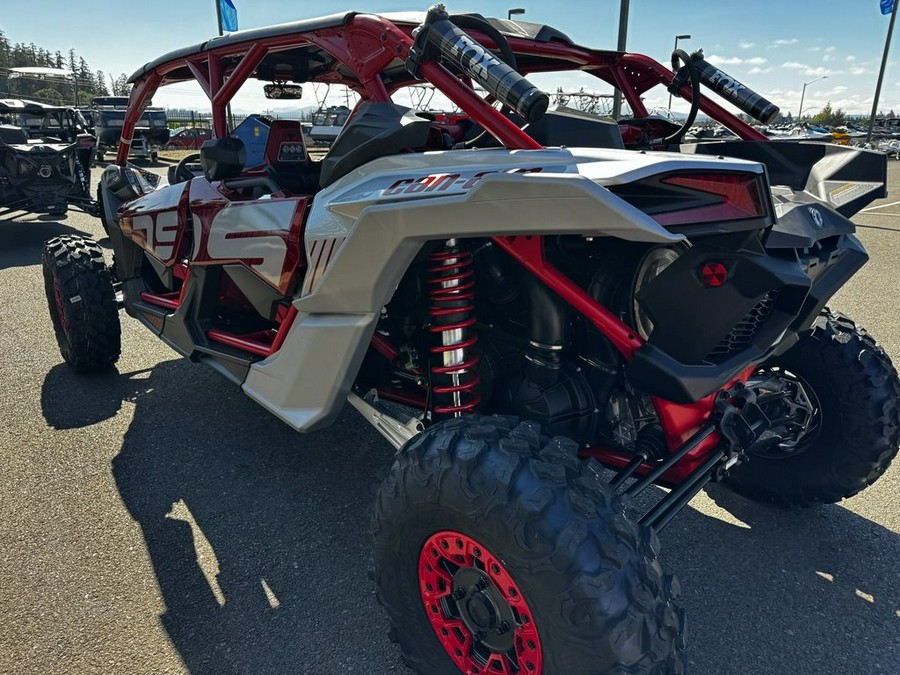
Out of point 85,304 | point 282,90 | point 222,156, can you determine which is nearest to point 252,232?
point 222,156

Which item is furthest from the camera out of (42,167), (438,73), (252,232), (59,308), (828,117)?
(828,117)

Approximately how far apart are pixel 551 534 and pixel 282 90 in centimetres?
363

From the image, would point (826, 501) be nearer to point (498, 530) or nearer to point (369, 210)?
point (498, 530)

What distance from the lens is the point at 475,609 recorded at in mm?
1915

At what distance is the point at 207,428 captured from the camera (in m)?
4.00

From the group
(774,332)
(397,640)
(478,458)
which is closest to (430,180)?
(478,458)

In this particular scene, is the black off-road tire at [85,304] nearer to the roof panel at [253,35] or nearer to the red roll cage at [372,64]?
the red roll cage at [372,64]

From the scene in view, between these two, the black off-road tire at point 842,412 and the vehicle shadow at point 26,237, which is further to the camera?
the vehicle shadow at point 26,237

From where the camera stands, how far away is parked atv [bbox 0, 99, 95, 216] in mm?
10055

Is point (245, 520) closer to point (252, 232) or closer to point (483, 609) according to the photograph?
point (252, 232)

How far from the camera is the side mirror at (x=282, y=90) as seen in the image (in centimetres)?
422

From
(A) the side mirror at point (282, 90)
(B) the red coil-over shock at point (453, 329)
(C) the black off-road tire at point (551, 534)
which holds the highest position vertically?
(A) the side mirror at point (282, 90)

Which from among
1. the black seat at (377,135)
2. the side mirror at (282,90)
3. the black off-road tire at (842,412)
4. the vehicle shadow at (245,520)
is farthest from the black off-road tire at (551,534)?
the side mirror at (282,90)

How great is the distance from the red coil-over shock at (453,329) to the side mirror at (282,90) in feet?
8.44
